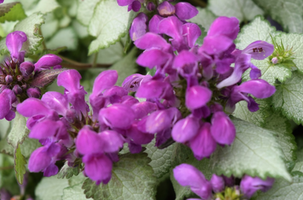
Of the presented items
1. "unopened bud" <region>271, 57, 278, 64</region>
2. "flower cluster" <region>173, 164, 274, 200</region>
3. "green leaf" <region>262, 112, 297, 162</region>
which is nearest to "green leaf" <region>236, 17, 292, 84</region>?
"unopened bud" <region>271, 57, 278, 64</region>

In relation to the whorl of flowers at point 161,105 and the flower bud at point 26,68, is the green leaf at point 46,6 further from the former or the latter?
the whorl of flowers at point 161,105

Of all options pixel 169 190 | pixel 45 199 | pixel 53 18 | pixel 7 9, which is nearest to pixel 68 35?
pixel 53 18

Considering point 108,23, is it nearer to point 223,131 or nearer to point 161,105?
point 161,105

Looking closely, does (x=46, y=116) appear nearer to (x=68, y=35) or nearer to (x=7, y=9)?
(x=7, y=9)

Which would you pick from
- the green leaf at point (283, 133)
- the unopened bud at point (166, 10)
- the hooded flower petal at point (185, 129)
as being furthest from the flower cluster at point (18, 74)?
the green leaf at point (283, 133)

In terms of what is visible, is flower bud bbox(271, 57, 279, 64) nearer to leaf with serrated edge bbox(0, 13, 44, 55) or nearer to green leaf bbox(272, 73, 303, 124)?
green leaf bbox(272, 73, 303, 124)

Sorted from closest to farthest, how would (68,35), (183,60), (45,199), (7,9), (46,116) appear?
(183,60), (46,116), (7,9), (45,199), (68,35)
